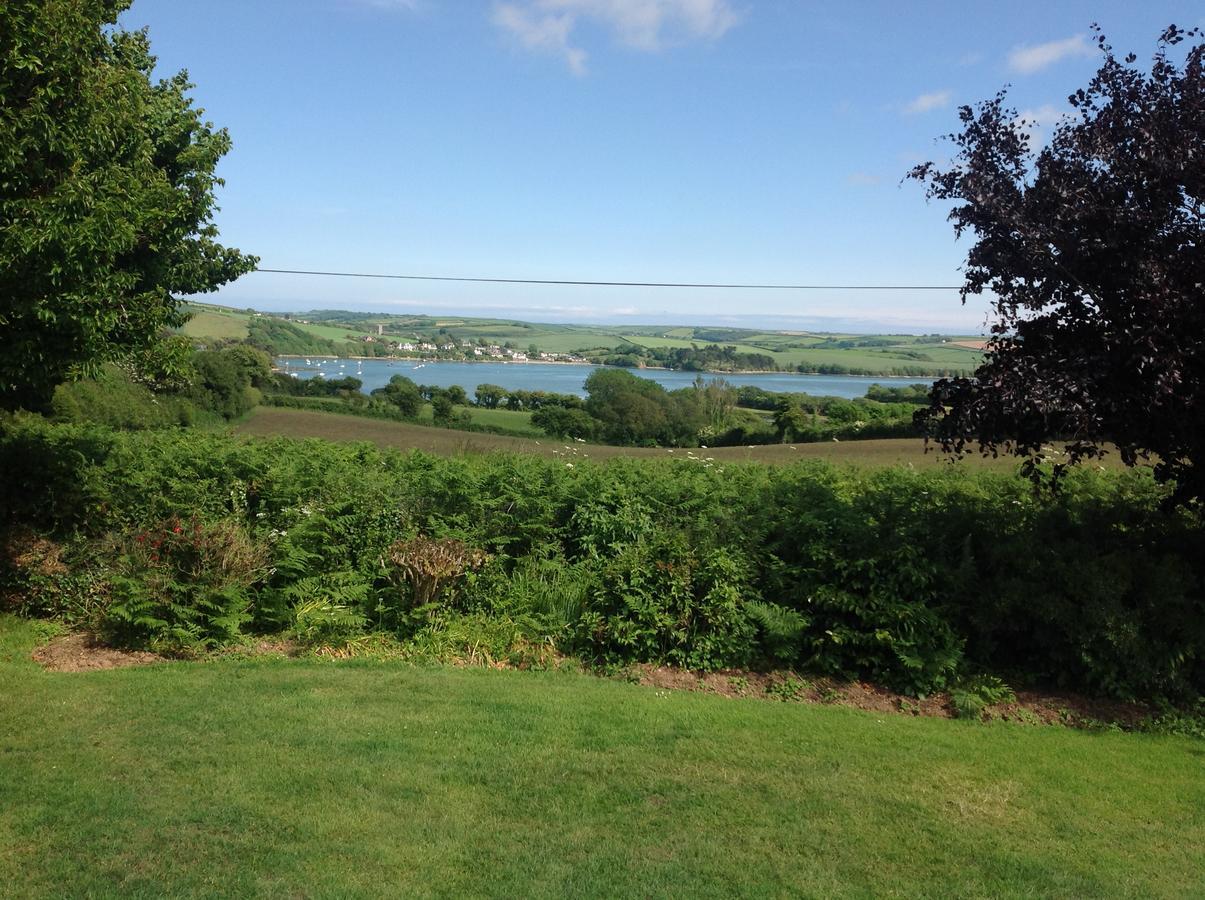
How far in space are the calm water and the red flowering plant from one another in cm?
1831

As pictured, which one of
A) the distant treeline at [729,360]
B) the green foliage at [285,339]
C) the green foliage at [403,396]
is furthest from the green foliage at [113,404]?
the distant treeline at [729,360]

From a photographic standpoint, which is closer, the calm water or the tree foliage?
the tree foliage

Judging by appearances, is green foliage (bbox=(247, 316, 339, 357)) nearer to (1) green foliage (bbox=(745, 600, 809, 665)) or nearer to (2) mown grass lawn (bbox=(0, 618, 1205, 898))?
(1) green foliage (bbox=(745, 600, 809, 665))

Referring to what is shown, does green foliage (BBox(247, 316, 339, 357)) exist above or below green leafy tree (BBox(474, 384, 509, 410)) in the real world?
above

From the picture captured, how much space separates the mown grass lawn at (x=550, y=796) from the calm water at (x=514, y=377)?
59.9ft

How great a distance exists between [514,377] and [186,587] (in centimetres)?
2599

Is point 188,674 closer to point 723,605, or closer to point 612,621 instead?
point 612,621

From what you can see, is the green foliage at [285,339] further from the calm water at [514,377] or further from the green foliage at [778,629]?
the green foliage at [778,629]

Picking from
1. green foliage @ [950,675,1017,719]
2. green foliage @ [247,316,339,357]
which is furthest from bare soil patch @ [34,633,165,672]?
green foliage @ [247,316,339,357]

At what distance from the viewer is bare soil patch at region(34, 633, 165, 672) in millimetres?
7379

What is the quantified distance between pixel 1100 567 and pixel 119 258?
929 centimetres

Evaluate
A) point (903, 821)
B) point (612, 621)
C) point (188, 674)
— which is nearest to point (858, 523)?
point (612, 621)

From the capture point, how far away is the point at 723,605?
7.54m

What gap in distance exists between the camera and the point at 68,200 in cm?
625
